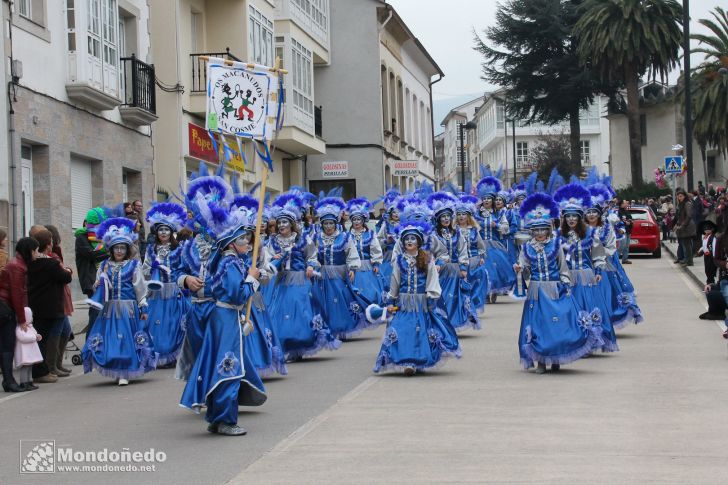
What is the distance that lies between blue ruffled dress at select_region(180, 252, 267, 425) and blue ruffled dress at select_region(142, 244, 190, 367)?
5.23m

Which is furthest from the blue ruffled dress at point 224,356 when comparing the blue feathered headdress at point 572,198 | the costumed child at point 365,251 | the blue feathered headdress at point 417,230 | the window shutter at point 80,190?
the window shutter at point 80,190

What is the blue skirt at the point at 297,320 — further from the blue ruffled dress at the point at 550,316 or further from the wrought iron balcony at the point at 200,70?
the wrought iron balcony at the point at 200,70

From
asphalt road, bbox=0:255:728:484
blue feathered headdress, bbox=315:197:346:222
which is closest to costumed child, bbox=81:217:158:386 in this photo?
asphalt road, bbox=0:255:728:484

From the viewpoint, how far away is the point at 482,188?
77.4 ft

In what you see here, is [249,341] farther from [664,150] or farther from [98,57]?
[664,150]

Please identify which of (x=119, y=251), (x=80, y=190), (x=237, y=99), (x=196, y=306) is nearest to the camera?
(x=196, y=306)

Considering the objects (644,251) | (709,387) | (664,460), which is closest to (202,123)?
(644,251)

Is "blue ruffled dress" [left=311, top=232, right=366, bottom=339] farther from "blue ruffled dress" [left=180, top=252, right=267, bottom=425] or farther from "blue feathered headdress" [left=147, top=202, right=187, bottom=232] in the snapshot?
"blue ruffled dress" [left=180, top=252, right=267, bottom=425]

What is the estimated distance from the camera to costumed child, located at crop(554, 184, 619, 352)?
1447cm

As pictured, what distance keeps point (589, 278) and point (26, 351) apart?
651 centimetres

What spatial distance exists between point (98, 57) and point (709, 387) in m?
15.9

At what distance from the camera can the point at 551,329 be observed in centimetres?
1312

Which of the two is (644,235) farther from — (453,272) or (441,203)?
(453,272)

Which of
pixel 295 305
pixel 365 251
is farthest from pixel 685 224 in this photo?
pixel 295 305
